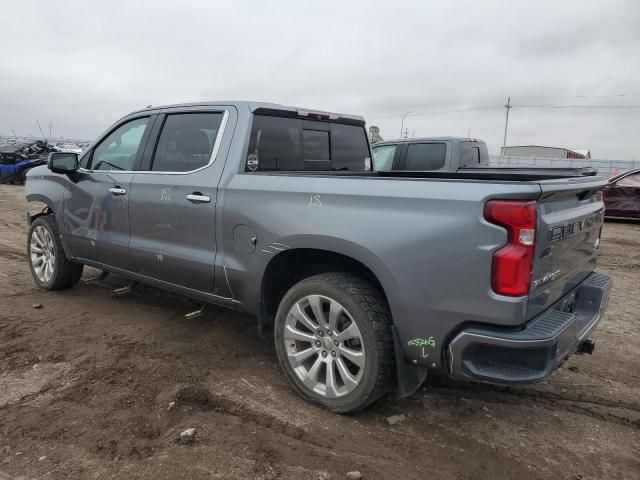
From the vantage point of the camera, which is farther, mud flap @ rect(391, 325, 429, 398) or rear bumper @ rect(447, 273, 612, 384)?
mud flap @ rect(391, 325, 429, 398)

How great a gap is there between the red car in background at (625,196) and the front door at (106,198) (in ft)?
36.9

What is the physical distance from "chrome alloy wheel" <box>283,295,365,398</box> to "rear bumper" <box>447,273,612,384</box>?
587 millimetres

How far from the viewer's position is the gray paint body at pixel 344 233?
2480 mm

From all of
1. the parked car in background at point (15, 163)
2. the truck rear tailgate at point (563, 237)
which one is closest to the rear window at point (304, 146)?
the truck rear tailgate at point (563, 237)

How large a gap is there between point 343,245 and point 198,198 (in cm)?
132

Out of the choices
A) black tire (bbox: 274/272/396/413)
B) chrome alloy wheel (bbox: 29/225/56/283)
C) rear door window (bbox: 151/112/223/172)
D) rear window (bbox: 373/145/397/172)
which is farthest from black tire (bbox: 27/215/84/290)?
rear window (bbox: 373/145/397/172)

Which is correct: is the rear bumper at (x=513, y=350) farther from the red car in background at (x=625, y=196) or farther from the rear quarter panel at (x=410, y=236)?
the red car in background at (x=625, y=196)

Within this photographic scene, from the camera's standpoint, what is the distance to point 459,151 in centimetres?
877

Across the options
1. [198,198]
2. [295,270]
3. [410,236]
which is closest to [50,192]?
[198,198]

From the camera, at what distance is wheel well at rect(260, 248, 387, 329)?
309 cm

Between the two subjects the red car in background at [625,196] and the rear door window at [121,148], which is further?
the red car in background at [625,196]

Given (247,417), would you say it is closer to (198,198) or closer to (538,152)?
(198,198)

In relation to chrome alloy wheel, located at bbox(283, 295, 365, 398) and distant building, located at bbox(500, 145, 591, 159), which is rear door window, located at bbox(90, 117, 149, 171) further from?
distant building, located at bbox(500, 145, 591, 159)

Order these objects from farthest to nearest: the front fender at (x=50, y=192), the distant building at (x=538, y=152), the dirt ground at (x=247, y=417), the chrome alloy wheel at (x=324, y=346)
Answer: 1. the distant building at (x=538, y=152)
2. the front fender at (x=50, y=192)
3. the chrome alloy wheel at (x=324, y=346)
4. the dirt ground at (x=247, y=417)
